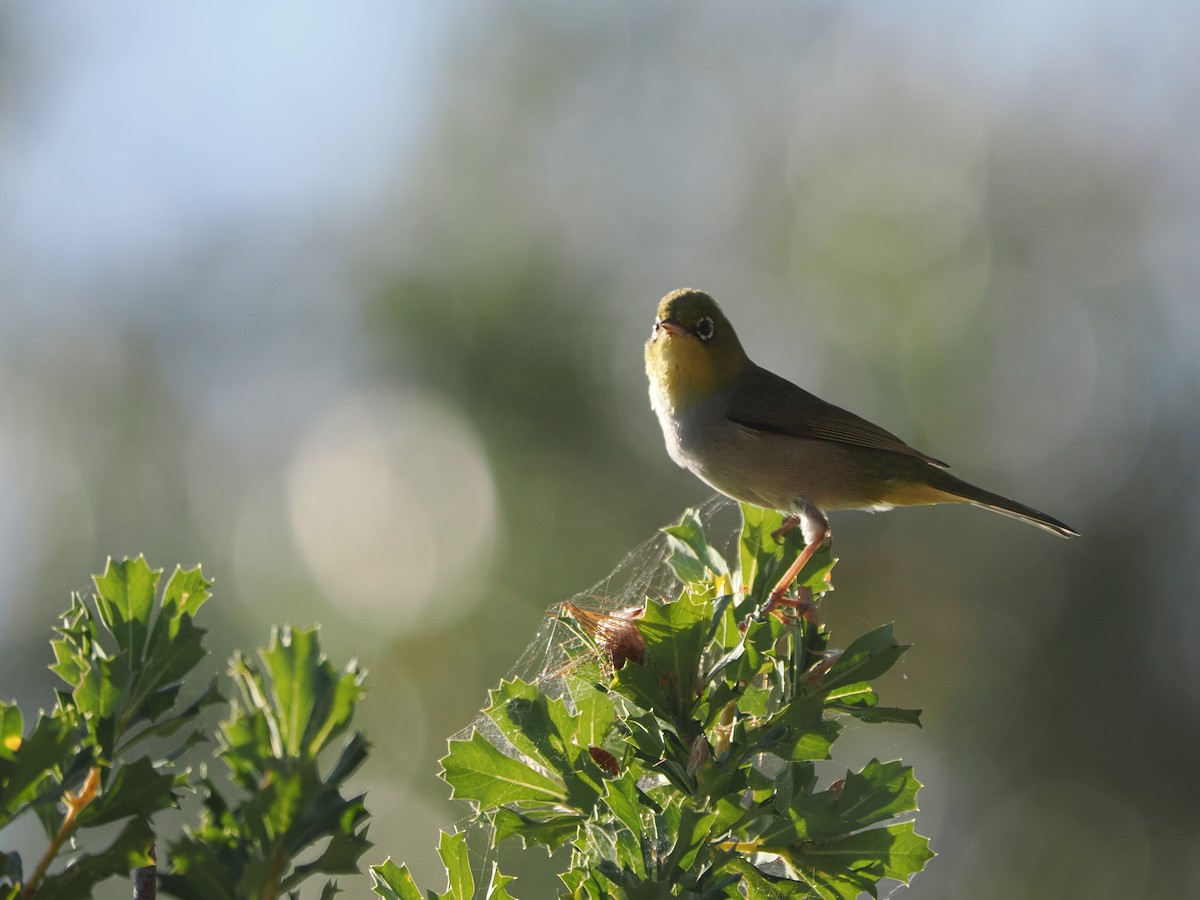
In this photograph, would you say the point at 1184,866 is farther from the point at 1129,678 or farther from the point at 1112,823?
the point at 1129,678

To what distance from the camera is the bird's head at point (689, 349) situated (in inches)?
217

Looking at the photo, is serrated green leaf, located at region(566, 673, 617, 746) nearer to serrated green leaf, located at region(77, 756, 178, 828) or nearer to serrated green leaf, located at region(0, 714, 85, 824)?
serrated green leaf, located at region(77, 756, 178, 828)

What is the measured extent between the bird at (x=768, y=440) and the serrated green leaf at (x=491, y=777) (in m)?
3.08

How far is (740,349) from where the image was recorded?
5.96m

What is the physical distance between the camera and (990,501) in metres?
5.23

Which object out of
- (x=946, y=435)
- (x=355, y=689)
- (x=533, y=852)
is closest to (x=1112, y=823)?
(x=946, y=435)

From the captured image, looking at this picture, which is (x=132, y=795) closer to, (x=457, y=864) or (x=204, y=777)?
(x=204, y=777)

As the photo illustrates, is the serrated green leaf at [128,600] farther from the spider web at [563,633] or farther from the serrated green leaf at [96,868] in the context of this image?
the spider web at [563,633]

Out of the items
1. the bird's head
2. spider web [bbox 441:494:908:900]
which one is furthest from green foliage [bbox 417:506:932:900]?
the bird's head

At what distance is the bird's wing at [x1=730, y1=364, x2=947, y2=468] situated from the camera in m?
5.40

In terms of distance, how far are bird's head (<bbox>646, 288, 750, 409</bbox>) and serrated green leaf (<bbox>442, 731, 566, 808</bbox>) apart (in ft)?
12.2

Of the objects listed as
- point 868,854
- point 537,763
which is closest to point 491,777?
point 537,763

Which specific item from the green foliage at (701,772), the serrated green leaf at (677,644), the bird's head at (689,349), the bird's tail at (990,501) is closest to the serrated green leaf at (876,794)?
the green foliage at (701,772)

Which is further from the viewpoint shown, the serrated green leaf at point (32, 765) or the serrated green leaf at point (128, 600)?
the serrated green leaf at point (128, 600)
